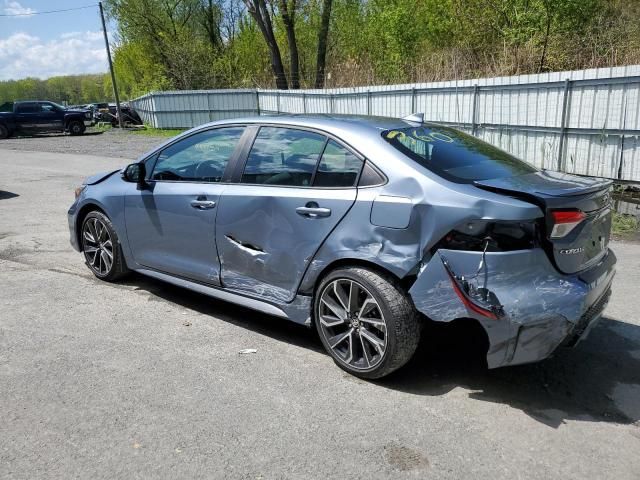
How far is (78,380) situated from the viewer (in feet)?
11.6

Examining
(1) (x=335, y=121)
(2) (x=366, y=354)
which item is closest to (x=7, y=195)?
(1) (x=335, y=121)

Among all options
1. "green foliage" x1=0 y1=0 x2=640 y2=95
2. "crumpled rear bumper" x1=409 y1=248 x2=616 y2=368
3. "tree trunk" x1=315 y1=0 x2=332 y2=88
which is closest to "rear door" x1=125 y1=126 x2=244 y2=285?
"crumpled rear bumper" x1=409 y1=248 x2=616 y2=368

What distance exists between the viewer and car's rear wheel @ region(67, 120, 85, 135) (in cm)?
3036

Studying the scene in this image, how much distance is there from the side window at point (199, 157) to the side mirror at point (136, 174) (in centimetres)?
8

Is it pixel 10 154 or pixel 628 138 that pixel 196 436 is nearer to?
pixel 628 138

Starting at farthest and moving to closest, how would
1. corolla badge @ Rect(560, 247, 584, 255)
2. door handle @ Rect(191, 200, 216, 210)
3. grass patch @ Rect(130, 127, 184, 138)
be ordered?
grass patch @ Rect(130, 127, 184, 138) → door handle @ Rect(191, 200, 216, 210) → corolla badge @ Rect(560, 247, 584, 255)

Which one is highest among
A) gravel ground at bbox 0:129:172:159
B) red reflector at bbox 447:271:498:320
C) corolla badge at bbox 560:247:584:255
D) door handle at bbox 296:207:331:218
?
door handle at bbox 296:207:331:218

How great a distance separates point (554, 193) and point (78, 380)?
10.2ft

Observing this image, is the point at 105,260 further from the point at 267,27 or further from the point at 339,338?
the point at 267,27

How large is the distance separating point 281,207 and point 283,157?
42cm

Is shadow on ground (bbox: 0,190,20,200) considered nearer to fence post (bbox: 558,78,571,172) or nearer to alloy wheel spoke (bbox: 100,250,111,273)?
alloy wheel spoke (bbox: 100,250,111,273)

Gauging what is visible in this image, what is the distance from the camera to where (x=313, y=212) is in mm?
3654

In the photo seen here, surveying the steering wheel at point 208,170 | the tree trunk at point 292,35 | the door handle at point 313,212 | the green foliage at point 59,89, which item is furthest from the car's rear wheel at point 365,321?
the green foliage at point 59,89

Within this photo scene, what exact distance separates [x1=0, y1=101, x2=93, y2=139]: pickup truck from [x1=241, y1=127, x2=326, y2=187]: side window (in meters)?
29.6
